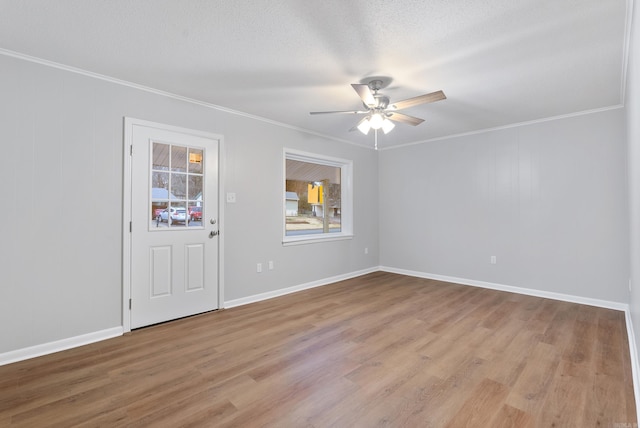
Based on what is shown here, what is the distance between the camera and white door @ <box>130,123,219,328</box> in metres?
3.00

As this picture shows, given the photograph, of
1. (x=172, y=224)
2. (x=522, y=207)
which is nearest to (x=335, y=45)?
(x=172, y=224)

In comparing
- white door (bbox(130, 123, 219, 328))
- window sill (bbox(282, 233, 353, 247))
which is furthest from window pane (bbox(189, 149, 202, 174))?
window sill (bbox(282, 233, 353, 247))

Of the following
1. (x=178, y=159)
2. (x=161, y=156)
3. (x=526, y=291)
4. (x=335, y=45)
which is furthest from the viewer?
(x=526, y=291)

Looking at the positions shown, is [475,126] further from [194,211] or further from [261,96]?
[194,211]

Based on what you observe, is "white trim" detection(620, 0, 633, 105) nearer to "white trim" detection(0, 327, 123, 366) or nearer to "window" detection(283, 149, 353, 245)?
"window" detection(283, 149, 353, 245)

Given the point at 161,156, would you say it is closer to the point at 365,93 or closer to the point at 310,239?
the point at 365,93

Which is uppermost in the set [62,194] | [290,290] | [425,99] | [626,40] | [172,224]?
[626,40]

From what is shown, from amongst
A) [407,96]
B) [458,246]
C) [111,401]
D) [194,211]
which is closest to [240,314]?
[194,211]

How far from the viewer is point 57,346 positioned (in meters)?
2.53

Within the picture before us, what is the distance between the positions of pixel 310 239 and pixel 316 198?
0.95 metres

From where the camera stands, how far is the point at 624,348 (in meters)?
2.54

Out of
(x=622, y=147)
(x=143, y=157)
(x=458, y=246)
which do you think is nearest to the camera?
(x=143, y=157)

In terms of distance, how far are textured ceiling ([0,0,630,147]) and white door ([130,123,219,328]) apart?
0.62m

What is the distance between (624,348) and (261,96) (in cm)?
409
